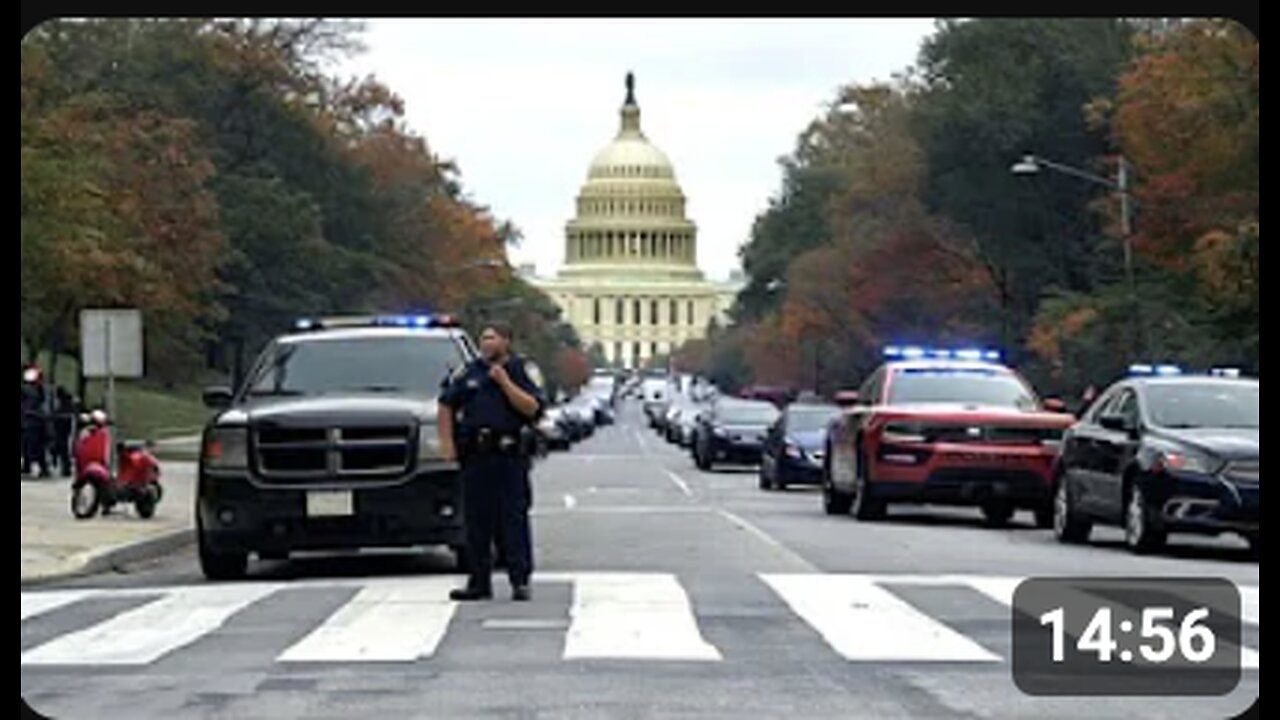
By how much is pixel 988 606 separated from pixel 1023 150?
5723 centimetres

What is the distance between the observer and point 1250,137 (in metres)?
50.8

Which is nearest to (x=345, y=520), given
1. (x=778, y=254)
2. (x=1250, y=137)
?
(x=1250, y=137)

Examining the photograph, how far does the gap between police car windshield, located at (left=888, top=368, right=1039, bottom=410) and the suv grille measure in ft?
31.2

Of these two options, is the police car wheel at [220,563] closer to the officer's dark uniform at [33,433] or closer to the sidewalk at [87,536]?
the sidewalk at [87,536]

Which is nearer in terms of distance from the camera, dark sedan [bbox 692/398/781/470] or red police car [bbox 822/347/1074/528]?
red police car [bbox 822/347/1074/528]

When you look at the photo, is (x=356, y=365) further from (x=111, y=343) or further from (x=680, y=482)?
(x=680, y=482)

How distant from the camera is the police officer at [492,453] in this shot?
15820mm

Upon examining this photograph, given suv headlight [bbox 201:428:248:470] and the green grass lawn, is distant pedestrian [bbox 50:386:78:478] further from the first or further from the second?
suv headlight [bbox 201:428:248:470]

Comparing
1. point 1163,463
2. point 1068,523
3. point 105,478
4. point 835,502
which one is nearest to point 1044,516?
point 835,502

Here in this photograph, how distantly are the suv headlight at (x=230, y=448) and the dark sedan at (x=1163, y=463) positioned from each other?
736 cm

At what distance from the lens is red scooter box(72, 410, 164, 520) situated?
2670cm

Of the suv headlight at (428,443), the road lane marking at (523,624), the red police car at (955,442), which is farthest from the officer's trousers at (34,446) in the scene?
the road lane marking at (523,624)
